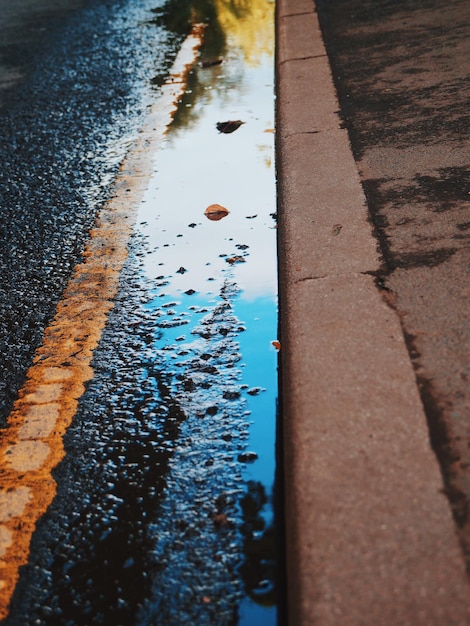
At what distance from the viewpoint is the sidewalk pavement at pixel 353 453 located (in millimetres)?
1232

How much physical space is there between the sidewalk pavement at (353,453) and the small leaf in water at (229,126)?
159 centimetres

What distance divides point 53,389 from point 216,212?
52.3 inches

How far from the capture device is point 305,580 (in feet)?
4.21

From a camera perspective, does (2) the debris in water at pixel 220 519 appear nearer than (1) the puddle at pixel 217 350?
No

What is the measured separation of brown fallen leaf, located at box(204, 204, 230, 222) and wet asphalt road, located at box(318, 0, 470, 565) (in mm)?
599

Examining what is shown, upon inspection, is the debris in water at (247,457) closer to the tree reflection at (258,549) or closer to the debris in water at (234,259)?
the tree reflection at (258,549)

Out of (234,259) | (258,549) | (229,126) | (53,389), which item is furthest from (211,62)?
(258,549)

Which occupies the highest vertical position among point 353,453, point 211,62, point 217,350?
point 353,453

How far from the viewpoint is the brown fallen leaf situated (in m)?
3.11

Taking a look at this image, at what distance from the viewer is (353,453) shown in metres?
1.53

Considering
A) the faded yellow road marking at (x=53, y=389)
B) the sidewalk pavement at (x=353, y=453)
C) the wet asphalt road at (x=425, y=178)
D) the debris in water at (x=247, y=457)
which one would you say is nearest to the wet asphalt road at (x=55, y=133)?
the faded yellow road marking at (x=53, y=389)

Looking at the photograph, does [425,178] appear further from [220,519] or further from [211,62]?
[211,62]

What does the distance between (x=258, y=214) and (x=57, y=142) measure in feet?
5.37

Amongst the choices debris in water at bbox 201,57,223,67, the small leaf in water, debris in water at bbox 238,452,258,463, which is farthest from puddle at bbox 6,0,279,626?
debris in water at bbox 201,57,223,67
